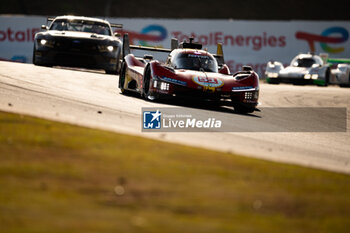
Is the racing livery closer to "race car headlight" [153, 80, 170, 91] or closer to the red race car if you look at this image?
the red race car

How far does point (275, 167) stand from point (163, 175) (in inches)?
52.0

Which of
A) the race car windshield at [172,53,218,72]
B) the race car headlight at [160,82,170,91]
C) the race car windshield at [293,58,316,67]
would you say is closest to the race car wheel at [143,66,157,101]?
the race car headlight at [160,82,170,91]

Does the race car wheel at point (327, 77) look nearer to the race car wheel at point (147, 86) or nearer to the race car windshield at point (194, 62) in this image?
the race car windshield at point (194, 62)

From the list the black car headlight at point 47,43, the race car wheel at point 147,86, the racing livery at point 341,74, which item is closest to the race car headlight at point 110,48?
the black car headlight at point 47,43

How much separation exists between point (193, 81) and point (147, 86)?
1007 millimetres

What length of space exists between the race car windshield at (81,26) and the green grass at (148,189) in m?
11.4

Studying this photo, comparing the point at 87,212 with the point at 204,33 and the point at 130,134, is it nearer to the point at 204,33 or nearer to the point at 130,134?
the point at 130,134

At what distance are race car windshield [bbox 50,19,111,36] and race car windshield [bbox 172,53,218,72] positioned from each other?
5.57 metres

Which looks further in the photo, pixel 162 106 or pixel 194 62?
pixel 194 62

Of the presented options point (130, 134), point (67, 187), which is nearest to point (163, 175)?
A: point (67, 187)

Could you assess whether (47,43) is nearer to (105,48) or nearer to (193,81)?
(105,48)

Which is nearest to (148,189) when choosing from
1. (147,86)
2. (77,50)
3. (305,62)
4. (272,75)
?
(147,86)

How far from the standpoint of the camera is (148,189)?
528cm

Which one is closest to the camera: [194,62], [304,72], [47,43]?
[194,62]
